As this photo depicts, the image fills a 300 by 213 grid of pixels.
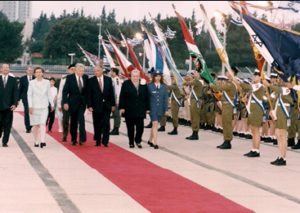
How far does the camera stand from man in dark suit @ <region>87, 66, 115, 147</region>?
14.6m

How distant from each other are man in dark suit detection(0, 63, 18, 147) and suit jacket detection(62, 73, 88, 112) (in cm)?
117

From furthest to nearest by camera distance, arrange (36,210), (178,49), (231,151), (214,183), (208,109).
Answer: (178,49) < (208,109) < (231,151) < (214,183) < (36,210)

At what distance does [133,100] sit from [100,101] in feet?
2.53

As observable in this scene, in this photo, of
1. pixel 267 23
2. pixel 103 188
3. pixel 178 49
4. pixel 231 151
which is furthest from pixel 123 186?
pixel 178 49

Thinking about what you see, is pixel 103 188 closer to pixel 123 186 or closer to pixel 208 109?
pixel 123 186

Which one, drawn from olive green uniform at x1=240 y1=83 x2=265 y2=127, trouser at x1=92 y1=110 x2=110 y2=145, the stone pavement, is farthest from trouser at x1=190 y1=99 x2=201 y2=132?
olive green uniform at x1=240 y1=83 x2=265 y2=127

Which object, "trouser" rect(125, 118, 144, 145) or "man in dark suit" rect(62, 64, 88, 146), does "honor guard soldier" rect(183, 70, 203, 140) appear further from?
"man in dark suit" rect(62, 64, 88, 146)

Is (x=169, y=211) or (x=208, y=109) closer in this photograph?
(x=169, y=211)

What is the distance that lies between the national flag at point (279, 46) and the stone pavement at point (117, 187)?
5.90ft

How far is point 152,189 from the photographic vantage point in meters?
9.06

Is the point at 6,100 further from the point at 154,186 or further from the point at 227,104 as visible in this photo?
the point at 154,186

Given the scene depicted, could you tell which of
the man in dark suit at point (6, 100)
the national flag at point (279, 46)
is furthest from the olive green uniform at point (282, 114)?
the man in dark suit at point (6, 100)

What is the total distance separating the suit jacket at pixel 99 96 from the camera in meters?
14.6

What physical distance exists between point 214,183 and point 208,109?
1119 cm
